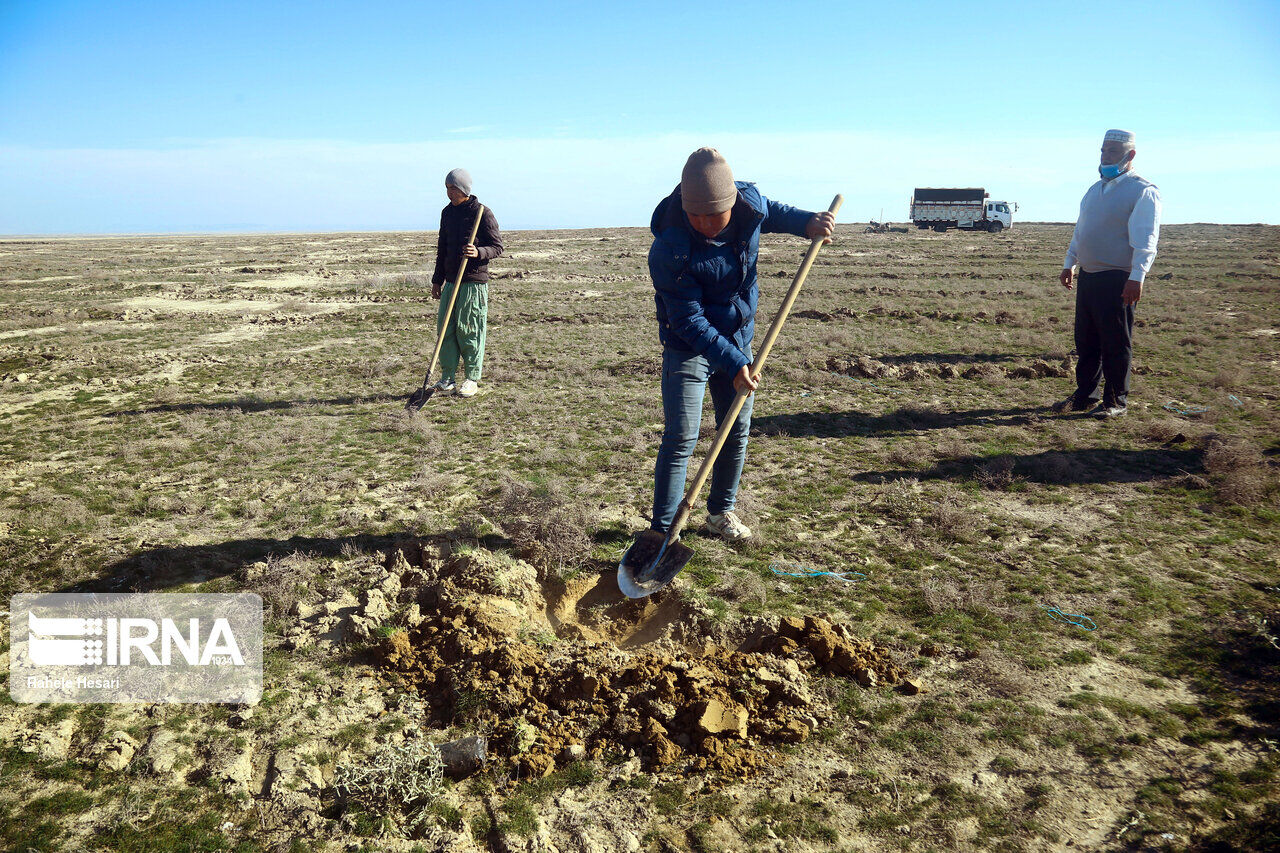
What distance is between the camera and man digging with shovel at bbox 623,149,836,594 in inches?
145

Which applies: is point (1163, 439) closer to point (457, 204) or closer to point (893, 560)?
point (893, 560)

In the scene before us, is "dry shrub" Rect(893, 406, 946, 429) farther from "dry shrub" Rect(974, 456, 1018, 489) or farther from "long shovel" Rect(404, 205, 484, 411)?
"long shovel" Rect(404, 205, 484, 411)

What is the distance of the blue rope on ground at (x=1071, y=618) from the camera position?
3844 millimetres

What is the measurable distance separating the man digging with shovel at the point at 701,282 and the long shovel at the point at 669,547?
8 cm

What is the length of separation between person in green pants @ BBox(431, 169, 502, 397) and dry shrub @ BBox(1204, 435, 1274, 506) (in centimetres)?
742

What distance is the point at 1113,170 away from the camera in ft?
24.0

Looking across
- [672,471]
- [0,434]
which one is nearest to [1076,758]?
[672,471]

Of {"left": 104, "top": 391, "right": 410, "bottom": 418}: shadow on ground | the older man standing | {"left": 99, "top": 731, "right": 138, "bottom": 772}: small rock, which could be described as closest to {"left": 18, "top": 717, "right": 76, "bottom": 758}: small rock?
{"left": 99, "top": 731, "right": 138, "bottom": 772}: small rock

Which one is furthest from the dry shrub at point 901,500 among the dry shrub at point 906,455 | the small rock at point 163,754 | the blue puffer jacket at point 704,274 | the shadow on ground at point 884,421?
the small rock at point 163,754

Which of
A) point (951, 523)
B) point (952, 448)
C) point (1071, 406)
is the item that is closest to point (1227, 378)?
point (1071, 406)

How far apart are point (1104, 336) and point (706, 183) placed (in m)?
6.24

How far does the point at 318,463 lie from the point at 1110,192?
859 centimetres

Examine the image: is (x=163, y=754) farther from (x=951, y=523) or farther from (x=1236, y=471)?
(x=1236, y=471)

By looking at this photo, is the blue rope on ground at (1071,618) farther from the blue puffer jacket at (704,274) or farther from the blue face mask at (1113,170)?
the blue face mask at (1113,170)
